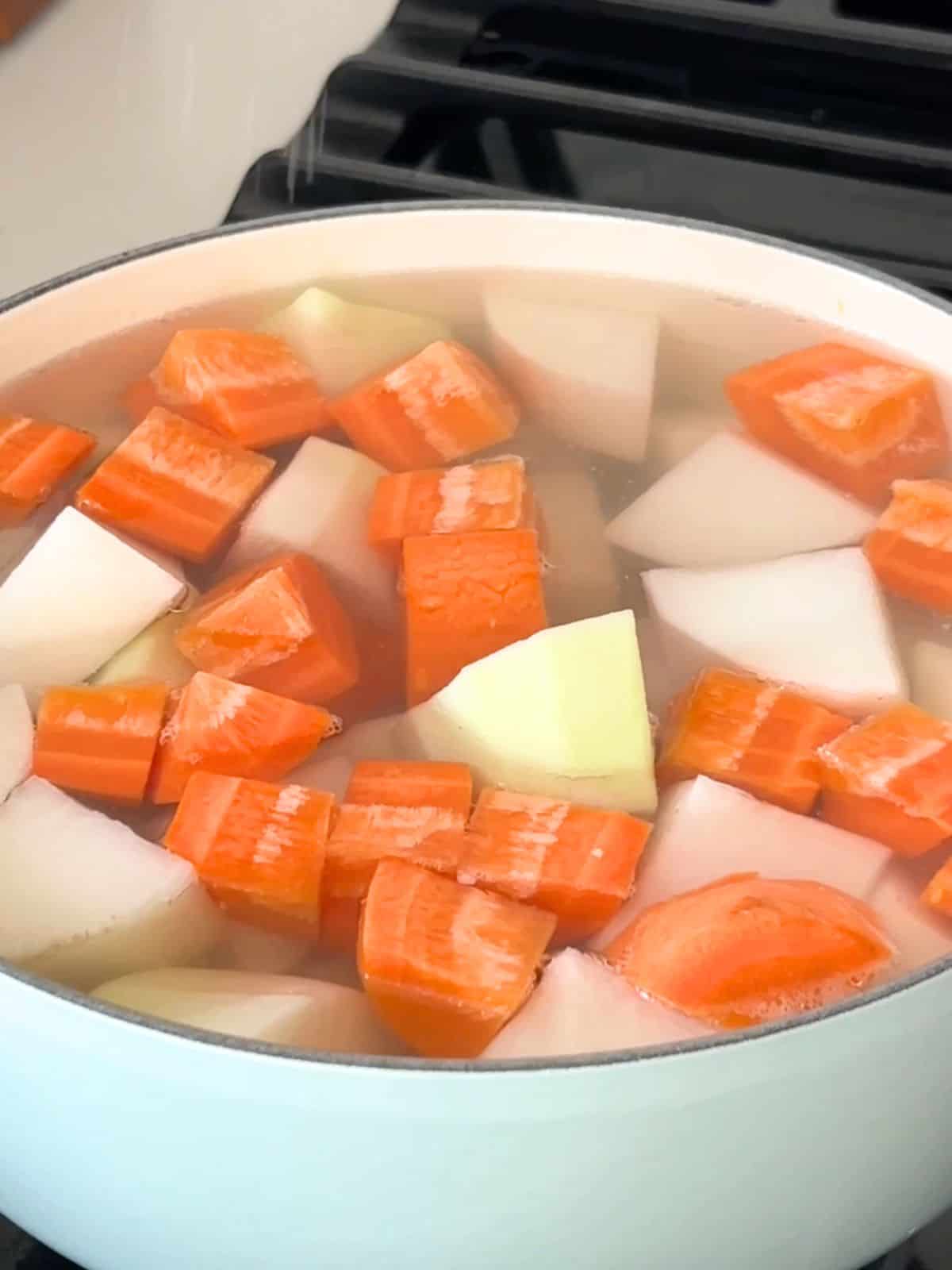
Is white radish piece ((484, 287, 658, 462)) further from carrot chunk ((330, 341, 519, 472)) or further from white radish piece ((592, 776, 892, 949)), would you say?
white radish piece ((592, 776, 892, 949))

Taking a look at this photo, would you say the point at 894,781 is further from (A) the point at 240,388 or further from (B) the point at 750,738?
(A) the point at 240,388

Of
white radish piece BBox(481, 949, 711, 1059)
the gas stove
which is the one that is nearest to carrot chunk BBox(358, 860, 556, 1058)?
white radish piece BBox(481, 949, 711, 1059)

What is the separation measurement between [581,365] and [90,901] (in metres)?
0.43

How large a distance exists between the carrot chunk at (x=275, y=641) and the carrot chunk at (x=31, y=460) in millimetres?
126

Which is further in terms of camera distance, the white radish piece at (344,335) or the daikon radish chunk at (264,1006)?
the white radish piece at (344,335)

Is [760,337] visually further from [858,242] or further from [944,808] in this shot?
[944,808]

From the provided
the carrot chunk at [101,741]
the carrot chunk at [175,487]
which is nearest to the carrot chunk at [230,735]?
the carrot chunk at [101,741]

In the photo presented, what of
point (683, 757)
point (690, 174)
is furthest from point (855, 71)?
point (683, 757)

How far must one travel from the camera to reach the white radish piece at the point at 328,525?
71cm

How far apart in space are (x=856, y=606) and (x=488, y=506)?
0.60ft

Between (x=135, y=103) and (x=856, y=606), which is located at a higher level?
(x=135, y=103)

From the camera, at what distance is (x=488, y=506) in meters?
0.71

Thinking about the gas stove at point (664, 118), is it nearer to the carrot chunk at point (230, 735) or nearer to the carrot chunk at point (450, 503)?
the carrot chunk at point (450, 503)

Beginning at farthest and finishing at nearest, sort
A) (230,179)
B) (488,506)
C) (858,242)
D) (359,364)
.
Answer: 1. (230,179)
2. (858,242)
3. (359,364)
4. (488,506)
